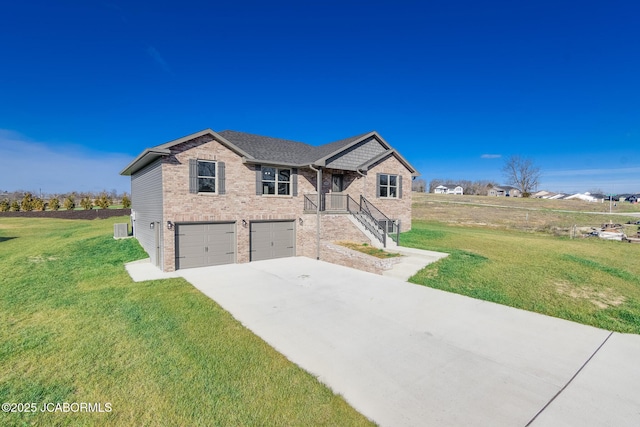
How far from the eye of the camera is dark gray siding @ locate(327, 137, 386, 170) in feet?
51.7

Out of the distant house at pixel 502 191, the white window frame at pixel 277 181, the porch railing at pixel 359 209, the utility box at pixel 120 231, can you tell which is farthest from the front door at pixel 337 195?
Result: the distant house at pixel 502 191

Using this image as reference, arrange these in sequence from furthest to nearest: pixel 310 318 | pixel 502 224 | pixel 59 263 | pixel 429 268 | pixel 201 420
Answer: pixel 502 224
pixel 59 263
pixel 429 268
pixel 310 318
pixel 201 420

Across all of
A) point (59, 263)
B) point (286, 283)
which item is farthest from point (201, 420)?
point (59, 263)

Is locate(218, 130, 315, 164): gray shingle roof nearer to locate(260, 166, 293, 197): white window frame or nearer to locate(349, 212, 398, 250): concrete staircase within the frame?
locate(260, 166, 293, 197): white window frame

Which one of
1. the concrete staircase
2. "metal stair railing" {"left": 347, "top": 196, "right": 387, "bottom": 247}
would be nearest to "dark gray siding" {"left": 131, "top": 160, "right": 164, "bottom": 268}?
the concrete staircase

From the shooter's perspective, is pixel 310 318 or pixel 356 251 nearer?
pixel 310 318

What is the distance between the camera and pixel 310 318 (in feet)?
22.0

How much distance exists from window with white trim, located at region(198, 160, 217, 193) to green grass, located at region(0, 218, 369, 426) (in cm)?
507

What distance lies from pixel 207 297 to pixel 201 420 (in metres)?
4.98

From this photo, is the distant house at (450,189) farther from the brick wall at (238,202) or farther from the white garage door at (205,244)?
the white garage door at (205,244)

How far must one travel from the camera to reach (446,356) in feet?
16.6

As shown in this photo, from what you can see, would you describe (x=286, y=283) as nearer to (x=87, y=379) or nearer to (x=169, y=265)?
(x=169, y=265)

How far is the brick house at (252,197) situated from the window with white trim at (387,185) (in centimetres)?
7

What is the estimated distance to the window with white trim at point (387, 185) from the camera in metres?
18.1
